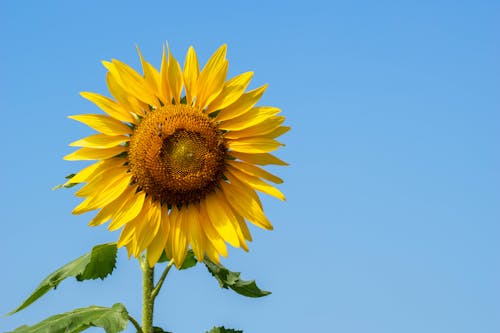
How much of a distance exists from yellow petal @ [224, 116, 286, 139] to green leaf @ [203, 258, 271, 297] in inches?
42.8

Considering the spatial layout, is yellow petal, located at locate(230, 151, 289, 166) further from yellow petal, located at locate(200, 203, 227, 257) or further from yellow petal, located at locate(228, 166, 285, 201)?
yellow petal, located at locate(200, 203, 227, 257)

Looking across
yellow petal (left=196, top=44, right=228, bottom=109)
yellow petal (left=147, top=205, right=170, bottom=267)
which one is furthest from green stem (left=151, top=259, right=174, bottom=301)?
yellow petal (left=196, top=44, right=228, bottom=109)

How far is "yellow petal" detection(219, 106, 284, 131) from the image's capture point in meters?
7.54

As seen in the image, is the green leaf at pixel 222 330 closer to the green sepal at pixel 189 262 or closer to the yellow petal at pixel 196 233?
the green sepal at pixel 189 262

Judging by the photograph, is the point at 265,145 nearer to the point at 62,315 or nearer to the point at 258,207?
the point at 258,207

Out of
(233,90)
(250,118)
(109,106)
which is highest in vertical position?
(233,90)

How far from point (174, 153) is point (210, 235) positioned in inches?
27.8

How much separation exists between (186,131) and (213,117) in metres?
0.28

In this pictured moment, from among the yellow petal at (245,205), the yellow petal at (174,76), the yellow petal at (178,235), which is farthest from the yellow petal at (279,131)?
the yellow petal at (178,235)

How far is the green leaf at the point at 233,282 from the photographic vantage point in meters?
7.84

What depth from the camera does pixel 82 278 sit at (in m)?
8.24

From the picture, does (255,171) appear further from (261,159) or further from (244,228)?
(244,228)

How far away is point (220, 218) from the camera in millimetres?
7637

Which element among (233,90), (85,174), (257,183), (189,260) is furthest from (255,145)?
(189,260)
